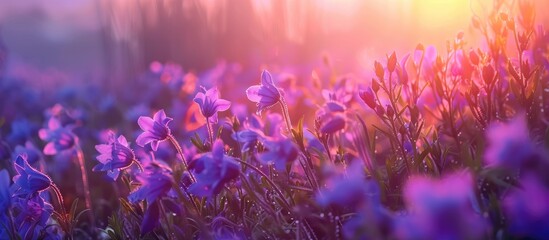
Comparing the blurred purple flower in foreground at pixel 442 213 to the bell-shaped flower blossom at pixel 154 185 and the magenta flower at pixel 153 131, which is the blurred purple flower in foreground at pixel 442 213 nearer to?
the bell-shaped flower blossom at pixel 154 185

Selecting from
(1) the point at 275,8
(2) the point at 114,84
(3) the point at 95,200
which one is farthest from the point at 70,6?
(3) the point at 95,200

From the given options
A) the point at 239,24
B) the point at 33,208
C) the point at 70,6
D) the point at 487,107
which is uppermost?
the point at 70,6

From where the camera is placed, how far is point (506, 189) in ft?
6.32

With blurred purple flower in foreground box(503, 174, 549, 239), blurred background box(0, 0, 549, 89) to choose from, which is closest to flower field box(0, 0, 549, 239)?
blurred purple flower in foreground box(503, 174, 549, 239)

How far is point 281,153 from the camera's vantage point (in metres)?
1.76

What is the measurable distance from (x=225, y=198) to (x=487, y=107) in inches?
39.6

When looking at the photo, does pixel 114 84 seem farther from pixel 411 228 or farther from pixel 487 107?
pixel 411 228

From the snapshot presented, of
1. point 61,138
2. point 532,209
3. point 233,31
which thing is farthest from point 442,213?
point 233,31

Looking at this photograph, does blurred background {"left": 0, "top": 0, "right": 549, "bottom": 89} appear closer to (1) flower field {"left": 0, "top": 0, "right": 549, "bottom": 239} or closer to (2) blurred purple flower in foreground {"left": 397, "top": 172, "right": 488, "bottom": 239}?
(1) flower field {"left": 0, "top": 0, "right": 549, "bottom": 239}

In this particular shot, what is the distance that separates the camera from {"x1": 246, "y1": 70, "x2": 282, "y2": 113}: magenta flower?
2256mm

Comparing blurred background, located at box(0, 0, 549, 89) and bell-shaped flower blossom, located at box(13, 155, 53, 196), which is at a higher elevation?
blurred background, located at box(0, 0, 549, 89)

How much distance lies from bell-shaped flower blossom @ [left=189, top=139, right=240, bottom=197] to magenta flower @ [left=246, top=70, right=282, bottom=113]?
1.54 ft

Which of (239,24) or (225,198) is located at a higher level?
(239,24)

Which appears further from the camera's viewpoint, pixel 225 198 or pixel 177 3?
pixel 177 3
